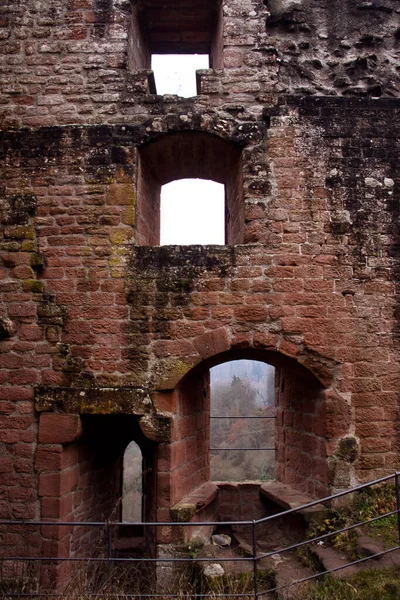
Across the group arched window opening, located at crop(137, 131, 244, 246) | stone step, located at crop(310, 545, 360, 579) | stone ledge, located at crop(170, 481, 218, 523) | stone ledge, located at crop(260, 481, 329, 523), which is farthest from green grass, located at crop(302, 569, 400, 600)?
arched window opening, located at crop(137, 131, 244, 246)

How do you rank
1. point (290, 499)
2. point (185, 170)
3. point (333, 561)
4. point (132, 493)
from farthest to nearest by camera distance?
point (132, 493)
point (185, 170)
point (290, 499)
point (333, 561)

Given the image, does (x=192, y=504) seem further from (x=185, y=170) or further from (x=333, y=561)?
(x=185, y=170)

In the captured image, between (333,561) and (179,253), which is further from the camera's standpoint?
(179,253)

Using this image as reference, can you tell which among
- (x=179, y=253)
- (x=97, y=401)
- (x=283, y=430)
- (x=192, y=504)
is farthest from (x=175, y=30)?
(x=192, y=504)

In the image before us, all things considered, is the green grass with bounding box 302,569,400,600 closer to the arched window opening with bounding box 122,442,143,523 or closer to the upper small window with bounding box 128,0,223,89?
the upper small window with bounding box 128,0,223,89

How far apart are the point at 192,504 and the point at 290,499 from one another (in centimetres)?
133

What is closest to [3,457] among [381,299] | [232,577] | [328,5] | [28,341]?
[28,341]

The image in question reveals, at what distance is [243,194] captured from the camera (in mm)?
6145

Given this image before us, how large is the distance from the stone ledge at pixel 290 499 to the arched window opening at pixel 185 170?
3196 mm

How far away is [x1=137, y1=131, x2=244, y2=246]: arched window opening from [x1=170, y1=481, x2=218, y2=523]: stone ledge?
9.95 ft

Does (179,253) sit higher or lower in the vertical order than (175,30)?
lower

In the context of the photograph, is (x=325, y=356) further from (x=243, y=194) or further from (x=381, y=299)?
(x=243, y=194)

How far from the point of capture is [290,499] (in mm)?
6355

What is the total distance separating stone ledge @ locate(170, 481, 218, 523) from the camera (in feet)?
18.3
